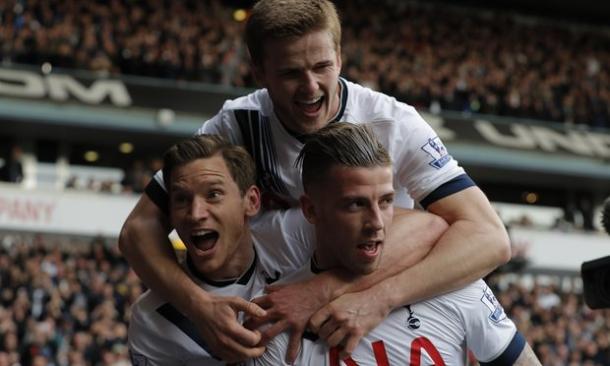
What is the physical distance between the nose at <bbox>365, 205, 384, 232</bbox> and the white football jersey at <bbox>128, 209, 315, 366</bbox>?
50 centimetres

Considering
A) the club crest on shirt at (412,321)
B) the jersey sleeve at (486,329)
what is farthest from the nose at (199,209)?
the jersey sleeve at (486,329)

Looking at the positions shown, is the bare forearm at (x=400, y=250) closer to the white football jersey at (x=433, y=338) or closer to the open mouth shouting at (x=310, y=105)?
the white football jersey at (x=433, y=338)

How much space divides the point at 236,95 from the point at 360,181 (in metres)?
17.4

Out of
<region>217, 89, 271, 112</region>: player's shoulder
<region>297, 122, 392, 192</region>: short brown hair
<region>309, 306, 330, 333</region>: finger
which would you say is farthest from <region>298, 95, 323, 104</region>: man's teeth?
<region>309, 306, 330, 333</region>: finger

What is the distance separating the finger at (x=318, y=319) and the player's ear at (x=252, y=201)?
514 mm

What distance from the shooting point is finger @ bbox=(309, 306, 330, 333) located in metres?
2.95

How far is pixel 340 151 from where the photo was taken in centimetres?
290

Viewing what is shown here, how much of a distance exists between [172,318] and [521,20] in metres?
26.0

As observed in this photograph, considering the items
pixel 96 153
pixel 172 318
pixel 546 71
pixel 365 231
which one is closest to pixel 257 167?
pixel 172 318

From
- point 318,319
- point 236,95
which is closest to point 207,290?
point 318,319

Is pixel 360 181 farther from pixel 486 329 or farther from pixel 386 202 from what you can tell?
pixel 486 329

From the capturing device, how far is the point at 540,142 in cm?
2248

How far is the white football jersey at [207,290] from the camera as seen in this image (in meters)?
3.28

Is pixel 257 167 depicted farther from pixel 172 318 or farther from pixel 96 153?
pixel 96 153
